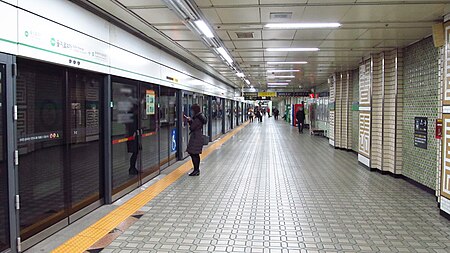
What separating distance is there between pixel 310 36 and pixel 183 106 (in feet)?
13.1

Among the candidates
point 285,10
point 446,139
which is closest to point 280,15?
point 285,10

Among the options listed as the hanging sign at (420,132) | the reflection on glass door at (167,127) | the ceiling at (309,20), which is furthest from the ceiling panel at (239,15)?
the hanging sign at (420,132)

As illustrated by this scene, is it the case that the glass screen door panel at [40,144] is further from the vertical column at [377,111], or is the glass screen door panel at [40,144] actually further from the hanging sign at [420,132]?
the vertical column at [377,111]

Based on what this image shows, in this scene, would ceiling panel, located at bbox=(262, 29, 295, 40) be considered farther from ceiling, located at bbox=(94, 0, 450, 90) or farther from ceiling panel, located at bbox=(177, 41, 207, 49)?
ceiling panel, located at bbox=(177, 41, 207, 49)

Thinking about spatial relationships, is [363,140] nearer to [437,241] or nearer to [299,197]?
[299,197]

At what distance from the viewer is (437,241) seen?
3.63 m

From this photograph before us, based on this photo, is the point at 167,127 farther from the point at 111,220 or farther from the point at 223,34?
the point at 111,220

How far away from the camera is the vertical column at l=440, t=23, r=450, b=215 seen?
4434 mm

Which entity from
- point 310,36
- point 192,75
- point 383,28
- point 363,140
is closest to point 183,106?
point 192,75

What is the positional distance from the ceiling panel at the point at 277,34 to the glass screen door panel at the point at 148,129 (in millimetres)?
2324

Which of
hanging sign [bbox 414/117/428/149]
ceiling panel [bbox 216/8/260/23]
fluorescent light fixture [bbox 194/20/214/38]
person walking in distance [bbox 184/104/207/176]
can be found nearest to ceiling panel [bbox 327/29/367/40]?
ceiling panel [bbox 216/8/260/23]

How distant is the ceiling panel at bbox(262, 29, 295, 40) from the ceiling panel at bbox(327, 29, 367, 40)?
27.6 inches

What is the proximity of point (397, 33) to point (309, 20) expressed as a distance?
1759 millimetres

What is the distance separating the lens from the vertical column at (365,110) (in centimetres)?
803
